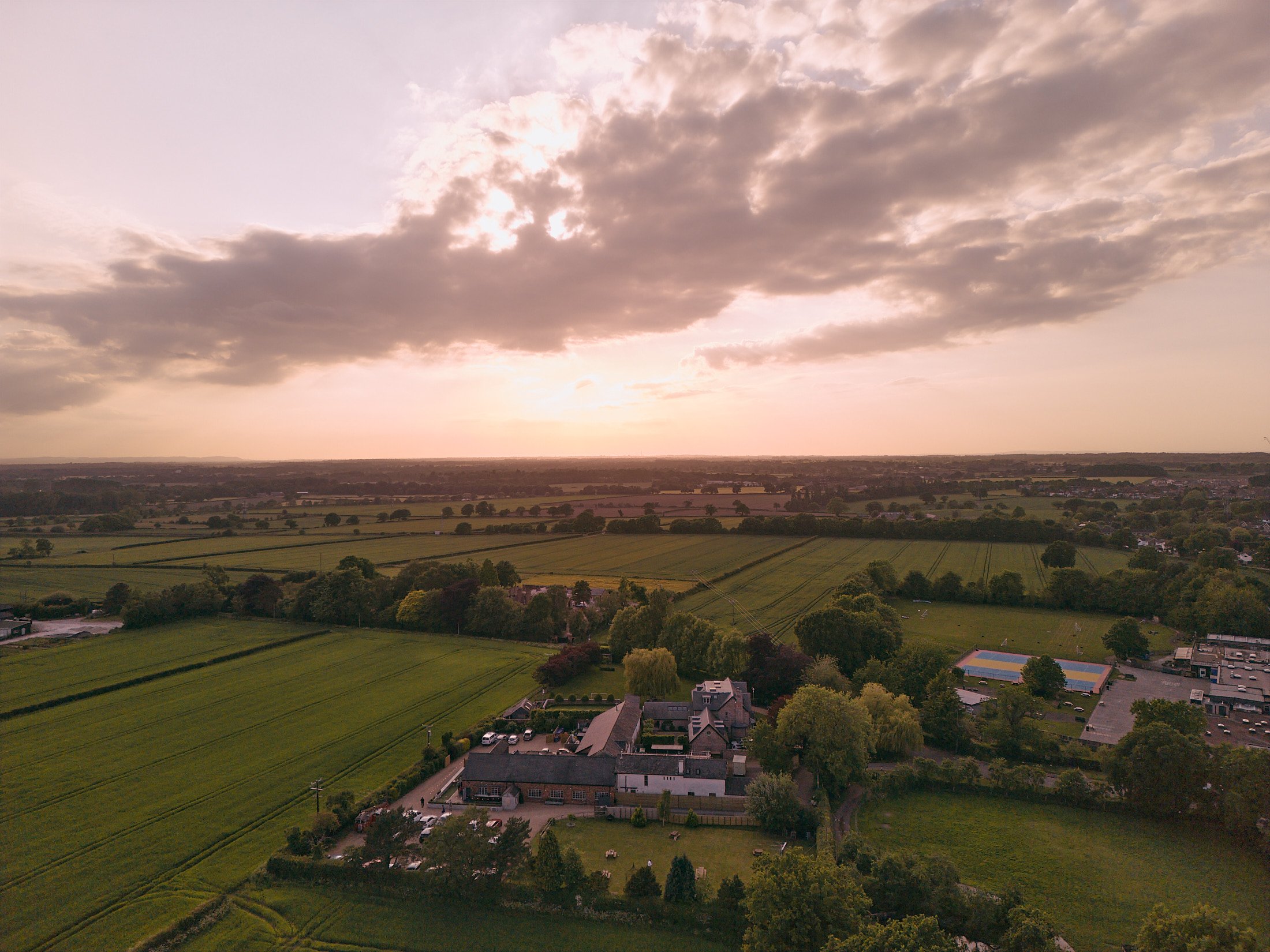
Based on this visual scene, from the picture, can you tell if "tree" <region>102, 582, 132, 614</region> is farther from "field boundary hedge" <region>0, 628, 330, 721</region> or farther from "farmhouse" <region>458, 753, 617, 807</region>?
"farmhouse" <region>458, 753, 617, 807</region>

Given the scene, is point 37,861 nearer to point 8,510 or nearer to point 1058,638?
point 1058,638

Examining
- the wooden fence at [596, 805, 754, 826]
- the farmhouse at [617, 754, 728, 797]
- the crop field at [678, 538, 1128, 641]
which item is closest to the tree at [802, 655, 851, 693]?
the farmhouse at [617, 754, 728, 797]

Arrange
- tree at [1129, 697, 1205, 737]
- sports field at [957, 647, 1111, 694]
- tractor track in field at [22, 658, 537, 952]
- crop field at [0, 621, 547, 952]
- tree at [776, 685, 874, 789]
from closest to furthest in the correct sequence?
tractor track in field at [22, 658, 537, 952]
crop field at [0, 621, 547, 952]
tree at [776, 685, 874, 789]
tree at [1129, 697, 1205, 737]
sports field at [957, 647, 1111, 694]

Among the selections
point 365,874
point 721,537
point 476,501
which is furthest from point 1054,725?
point 476,501

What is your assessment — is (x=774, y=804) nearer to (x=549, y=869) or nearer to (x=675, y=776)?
(x=675, y=776)

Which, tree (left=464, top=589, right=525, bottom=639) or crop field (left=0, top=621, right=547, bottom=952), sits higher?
tree (left=464, top=589, right=525, bottom=639)

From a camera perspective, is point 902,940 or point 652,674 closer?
point 902,940

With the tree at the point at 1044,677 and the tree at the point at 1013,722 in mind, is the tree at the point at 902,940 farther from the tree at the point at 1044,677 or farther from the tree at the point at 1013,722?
the tree at the point at 1044,677

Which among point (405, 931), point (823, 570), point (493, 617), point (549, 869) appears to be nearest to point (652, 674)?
point (549, 869)
